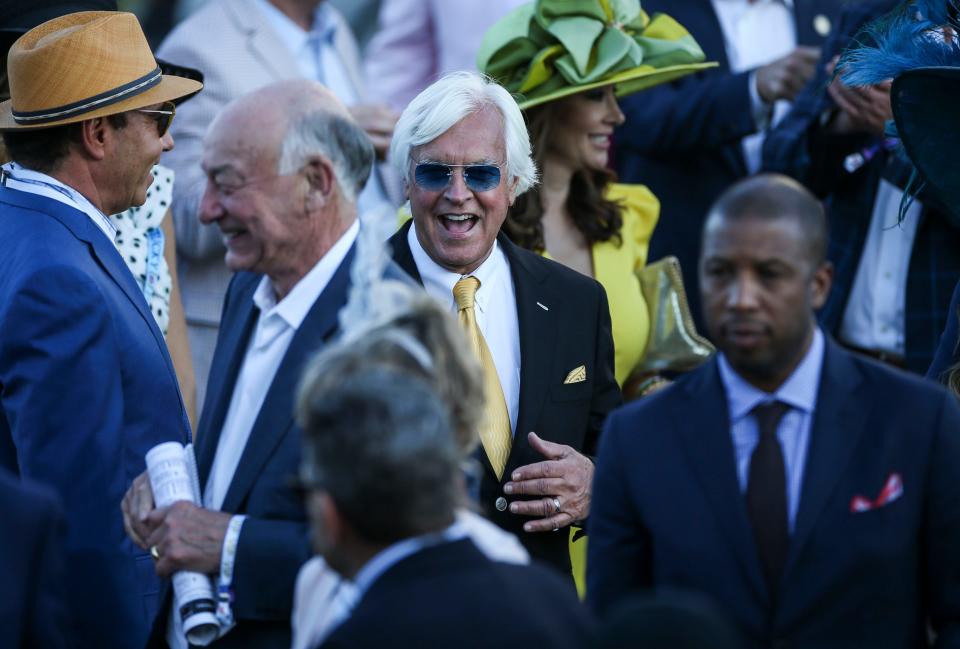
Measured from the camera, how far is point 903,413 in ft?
9.16

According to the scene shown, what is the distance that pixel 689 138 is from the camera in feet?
19.4

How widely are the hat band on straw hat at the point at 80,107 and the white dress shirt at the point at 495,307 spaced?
90 cm

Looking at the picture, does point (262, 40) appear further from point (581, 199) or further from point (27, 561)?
point (27, 561)

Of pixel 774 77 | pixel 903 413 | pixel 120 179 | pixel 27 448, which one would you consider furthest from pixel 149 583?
pixel 774 77

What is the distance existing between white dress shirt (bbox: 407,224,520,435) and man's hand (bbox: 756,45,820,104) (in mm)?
2107

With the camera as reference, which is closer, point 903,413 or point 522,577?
point 522,577

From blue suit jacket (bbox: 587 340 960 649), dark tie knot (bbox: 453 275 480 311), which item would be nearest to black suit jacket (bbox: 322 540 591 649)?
blue suit jacket (bbox: 587 340 960 649)

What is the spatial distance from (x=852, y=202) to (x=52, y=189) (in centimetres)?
307

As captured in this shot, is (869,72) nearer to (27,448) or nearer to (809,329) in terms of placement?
(809,329)

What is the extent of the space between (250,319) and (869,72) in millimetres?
1934

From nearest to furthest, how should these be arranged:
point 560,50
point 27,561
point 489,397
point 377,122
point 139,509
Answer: point 27,561, point 139,509, point 489,397, point 560,50, point 377,122

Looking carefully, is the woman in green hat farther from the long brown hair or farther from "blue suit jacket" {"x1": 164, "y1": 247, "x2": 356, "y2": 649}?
"blue suit jacket" {"x1": 164, "y1": 247, "x2": 356, "y2": 649}

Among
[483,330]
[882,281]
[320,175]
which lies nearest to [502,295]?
[483,330]

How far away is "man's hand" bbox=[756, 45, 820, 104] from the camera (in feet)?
19.1
